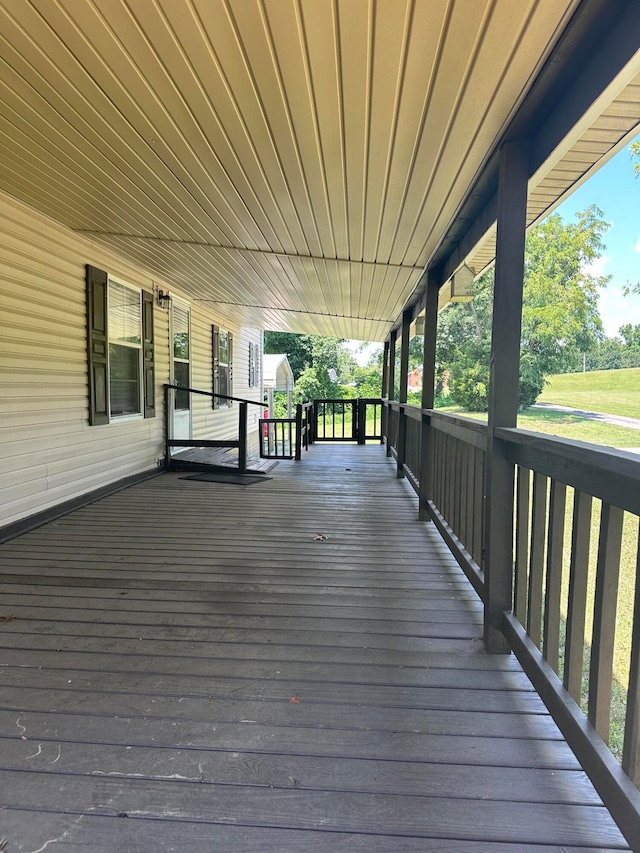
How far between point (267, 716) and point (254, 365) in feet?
36.8

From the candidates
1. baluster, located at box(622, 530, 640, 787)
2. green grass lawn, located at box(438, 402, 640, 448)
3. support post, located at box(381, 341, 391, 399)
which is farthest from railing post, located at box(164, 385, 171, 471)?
baluster, located at box(622, 530, 640, 787)

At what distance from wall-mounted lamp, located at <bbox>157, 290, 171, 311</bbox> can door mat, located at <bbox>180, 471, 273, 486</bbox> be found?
2.24 metres

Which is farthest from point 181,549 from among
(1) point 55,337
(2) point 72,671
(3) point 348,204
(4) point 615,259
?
(4) point 615,259

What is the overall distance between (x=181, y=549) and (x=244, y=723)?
189 centimetres

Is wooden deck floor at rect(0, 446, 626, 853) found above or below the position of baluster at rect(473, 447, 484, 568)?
below

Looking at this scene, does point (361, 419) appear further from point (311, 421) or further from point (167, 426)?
point (167, 426)

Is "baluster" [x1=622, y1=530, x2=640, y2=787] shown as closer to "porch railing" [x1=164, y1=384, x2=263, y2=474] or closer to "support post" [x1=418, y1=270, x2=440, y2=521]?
"support post" [x1=418, y1=270, x2=440, y2=521]

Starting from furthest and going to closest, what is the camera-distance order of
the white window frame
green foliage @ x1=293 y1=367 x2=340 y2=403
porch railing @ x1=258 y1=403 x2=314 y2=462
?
green foliage @ x1=293 y1=367 x2=340 y2=403 → porch railing @ x1=258 y1=403 x2=314 y2=462 → the white window frame

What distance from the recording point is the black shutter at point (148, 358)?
5617 mm

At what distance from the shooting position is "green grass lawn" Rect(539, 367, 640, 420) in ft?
8.56

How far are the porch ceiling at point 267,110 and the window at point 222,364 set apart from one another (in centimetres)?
425

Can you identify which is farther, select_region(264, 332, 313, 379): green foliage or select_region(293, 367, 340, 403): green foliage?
select_region(264, 332, 313, 379): green foliage

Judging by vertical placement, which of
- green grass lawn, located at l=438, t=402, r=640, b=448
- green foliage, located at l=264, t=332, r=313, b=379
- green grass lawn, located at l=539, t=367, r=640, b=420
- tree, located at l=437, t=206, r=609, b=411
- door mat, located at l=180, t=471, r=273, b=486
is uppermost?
green foliage, located at l=264, t=332, r=313, b=379

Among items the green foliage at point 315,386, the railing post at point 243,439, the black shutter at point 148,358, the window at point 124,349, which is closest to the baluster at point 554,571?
the window at point 124,349
